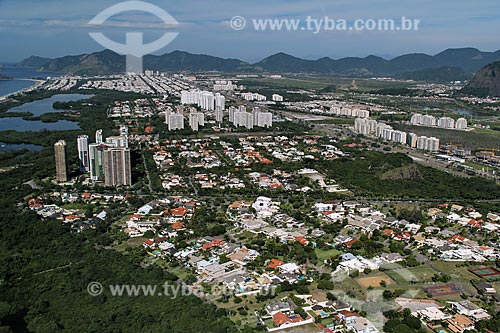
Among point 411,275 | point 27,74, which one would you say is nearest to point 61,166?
point 411,275

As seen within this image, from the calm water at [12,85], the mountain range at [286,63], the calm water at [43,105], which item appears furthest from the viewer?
the mountain range at [286,63]

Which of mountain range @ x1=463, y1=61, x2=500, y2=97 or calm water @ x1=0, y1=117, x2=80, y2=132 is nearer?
calm water @ x1=0, y1=117, x2=80, y2=132

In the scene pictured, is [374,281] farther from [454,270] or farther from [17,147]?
[17,147]

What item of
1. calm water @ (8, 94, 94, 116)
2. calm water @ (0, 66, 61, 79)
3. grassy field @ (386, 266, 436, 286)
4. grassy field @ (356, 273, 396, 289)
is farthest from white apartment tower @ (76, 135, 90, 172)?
calm water @ (0, 66, 61, 79)

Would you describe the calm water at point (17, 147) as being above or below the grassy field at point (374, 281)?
above

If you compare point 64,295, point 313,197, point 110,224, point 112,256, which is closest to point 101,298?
point 64,295

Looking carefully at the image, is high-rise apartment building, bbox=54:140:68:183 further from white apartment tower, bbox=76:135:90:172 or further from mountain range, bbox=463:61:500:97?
mountain range, bbox=463:61:500:97

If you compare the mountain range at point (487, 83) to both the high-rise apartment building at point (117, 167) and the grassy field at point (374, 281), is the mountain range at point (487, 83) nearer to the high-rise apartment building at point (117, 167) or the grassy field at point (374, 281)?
the high-rise apartment building at point (117, 167)

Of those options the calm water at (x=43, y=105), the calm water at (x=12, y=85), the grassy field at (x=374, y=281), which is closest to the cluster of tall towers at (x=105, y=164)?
the grassy field at (x=374, y=281)

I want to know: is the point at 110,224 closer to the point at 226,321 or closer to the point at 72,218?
the point at 72,218
